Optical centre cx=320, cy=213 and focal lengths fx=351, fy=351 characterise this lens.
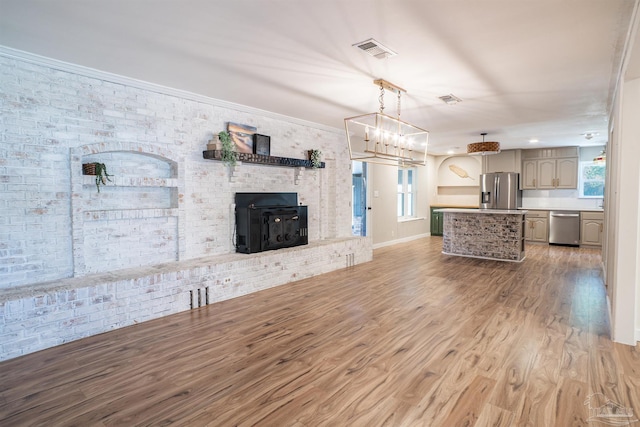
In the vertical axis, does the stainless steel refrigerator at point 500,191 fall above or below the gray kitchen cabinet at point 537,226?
above

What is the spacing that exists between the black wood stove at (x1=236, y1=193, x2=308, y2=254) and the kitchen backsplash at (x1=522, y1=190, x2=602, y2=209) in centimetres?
709

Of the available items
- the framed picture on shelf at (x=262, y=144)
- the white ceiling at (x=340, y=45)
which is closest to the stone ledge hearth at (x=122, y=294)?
the framed picture on shelf at (x=262, y=144)

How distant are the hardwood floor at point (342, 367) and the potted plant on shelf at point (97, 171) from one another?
1.55 metres

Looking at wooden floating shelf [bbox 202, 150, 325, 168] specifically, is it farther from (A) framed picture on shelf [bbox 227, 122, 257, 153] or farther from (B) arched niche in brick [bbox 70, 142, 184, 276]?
(B) arched niche in brick [bbox 70, 142, 184, 276]

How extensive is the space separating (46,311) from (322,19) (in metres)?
3.29

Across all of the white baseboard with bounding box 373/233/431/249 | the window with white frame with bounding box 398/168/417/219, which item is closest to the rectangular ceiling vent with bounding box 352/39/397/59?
the white baseboard with bounding box 373/233/431/249

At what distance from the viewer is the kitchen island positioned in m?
6.71

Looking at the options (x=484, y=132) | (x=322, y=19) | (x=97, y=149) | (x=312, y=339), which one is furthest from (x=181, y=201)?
(x=484, y=132)

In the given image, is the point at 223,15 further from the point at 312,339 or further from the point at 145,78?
the point at 312,339

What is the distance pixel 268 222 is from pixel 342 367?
2833mm

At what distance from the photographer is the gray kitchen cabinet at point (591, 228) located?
8.20 m

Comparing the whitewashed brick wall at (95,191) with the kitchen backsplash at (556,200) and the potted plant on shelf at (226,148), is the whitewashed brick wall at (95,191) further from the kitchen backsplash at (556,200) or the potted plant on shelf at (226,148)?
the kitchen backsplash at (556,200)

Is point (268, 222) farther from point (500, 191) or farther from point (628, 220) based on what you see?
point (500, 191)

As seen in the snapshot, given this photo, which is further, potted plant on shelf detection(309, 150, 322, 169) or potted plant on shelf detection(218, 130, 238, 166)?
potted plant on shelf detection(309, 150, 322, 169)
